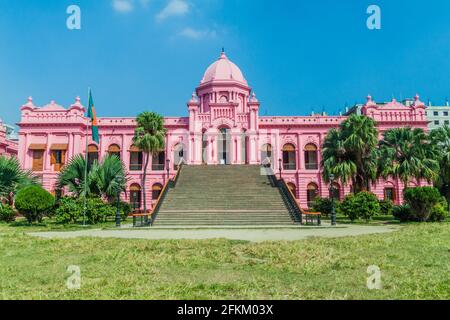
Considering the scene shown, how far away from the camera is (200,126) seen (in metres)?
36.9

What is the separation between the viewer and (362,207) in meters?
21.7

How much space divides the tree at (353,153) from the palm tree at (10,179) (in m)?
20.8

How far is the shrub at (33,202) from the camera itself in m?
20.5

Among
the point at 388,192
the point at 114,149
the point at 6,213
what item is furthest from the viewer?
the point at 114,149

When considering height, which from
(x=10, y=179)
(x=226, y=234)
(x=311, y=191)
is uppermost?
(x=10, y=179)

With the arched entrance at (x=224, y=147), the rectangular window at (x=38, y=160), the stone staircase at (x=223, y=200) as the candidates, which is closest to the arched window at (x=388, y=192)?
the stone staircase at (x=223, y=200)

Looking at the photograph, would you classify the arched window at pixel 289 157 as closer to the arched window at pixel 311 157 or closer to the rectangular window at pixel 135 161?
the arched window at pixel 311 157

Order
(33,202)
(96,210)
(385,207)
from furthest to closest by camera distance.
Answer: (385,207) < (96,210) < (33,202)

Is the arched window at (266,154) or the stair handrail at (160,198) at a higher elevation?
the arched window at (266,154)

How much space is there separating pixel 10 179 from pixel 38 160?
1487cm

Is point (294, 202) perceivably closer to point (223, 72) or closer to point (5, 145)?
point (223, 72)

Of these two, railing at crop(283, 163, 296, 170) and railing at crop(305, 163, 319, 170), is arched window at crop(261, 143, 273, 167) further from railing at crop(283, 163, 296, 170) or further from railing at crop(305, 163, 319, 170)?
railing at crop(305, 163, 319, 170)

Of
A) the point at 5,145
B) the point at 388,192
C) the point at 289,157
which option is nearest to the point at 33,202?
the point at 5,145
